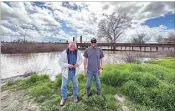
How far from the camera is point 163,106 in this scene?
7875mm

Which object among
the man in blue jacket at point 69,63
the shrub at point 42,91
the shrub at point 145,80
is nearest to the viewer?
the man in blue jacket at point 69,63

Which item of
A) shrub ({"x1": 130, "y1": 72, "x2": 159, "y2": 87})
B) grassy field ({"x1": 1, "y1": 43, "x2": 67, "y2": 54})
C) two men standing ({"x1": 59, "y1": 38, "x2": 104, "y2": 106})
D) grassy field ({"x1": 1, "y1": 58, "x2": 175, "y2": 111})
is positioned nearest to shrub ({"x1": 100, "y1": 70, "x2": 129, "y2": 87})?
grassy field ({"x1": 1, "y1": 58, "x2": 175, "y2": 111})

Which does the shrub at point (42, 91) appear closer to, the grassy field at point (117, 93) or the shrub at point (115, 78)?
the grassy field at point (117, 93)

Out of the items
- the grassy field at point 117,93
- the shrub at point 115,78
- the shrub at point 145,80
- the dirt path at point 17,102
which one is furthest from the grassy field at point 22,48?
the shrub at point 145,80

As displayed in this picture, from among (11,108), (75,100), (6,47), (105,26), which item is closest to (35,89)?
(11,108)

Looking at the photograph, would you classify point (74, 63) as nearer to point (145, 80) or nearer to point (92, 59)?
point (92, 59)

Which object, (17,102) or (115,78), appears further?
(115,78)

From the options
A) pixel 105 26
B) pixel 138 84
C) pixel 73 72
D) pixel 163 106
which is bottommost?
pixel 163 106

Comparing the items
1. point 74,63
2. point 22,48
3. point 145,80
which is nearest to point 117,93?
point 145,80

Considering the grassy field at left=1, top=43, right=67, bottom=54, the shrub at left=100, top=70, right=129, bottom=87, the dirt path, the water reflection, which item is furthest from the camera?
the grassy field at left=1, top=43, right=67, bottom=54

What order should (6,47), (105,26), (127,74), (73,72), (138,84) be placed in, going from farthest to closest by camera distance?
(105,26), (6,47), (127,74), (138,84), (73,72)

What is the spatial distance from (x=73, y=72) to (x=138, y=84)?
275 centimetres

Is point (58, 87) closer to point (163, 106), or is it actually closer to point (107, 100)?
point (107, 100)

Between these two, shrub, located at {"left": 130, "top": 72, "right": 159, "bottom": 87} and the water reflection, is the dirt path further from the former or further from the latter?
shrub, located at {"left": 130, "top": 72, "right": 159, "bottom": 87}
